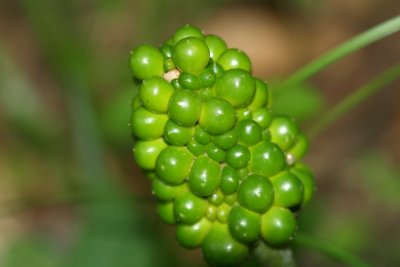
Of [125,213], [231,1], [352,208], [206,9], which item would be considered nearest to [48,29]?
[125,213]

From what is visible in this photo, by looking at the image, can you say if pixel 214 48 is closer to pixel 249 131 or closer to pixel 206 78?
pixel 206 78

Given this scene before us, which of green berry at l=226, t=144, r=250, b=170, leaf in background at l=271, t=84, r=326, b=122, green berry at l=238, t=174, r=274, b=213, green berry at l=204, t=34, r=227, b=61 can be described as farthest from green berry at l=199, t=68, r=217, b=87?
leaf in background at l=271, t=84, r=326, b=122

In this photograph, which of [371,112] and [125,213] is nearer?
[125,213]

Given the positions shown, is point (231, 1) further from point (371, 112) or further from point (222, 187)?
point (222, 187)

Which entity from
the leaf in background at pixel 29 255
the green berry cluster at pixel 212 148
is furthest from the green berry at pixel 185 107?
the leaf in background at pixel 29 255

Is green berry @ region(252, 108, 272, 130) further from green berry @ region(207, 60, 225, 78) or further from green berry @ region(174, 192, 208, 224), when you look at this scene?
green berry @ region(174, 192, 208, 224)

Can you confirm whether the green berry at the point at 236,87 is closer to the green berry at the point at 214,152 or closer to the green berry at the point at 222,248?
the green berry at the point at 214,152
